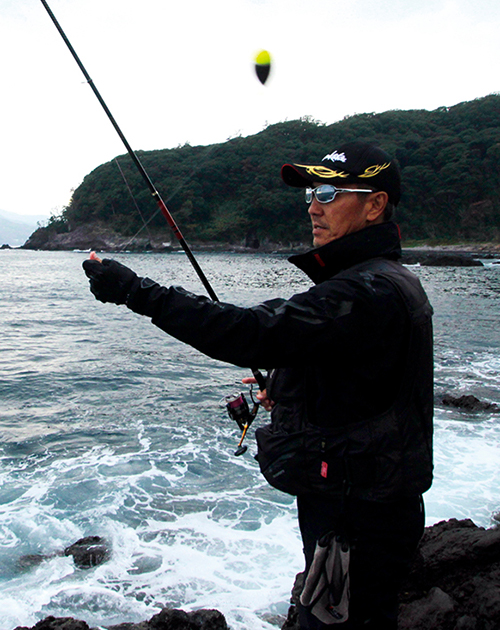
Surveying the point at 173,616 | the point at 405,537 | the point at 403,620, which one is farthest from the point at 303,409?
the point at 173,616

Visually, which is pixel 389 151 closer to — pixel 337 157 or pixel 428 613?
pixel 428 613

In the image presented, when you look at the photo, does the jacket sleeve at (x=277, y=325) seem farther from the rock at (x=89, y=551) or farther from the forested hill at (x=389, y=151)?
the forested hill at (x=389, y=151)

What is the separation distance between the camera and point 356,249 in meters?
1.84

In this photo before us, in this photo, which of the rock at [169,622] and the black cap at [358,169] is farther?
the rock at [169,622]

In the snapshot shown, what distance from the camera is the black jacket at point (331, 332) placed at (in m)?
1.58

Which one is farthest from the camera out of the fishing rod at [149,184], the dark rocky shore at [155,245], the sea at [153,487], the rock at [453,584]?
the dark rocky shore at [155,245]

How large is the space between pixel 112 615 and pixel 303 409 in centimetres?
299

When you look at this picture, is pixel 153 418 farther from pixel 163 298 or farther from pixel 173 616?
pixel 163 298

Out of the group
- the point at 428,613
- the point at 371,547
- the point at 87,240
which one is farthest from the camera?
the point at 87,240

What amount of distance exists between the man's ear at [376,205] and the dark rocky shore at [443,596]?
6.99ft

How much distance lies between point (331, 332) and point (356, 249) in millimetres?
422

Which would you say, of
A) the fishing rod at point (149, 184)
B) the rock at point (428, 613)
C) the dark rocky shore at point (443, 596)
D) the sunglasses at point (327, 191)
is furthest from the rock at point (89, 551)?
the sunglasses at point (327, 191)

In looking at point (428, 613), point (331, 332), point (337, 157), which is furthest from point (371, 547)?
point (428, 613)

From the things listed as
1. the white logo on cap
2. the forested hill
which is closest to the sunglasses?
the white logo on cap
